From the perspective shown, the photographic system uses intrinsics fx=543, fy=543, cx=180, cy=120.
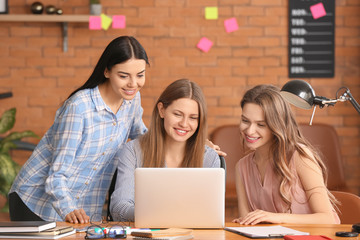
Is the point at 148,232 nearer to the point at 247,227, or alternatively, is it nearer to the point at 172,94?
the point at 247,227

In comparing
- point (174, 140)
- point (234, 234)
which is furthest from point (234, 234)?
point (174, 140)

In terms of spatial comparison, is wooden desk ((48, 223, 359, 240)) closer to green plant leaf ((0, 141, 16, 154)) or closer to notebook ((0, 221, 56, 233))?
notebook ((0, 221, 56, 233))

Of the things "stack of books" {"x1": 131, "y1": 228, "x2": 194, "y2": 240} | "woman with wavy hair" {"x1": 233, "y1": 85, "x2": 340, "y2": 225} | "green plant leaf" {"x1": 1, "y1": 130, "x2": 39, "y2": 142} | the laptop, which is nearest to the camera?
"stack of books" {"x1": 131, "y1": 228, "x2": 194, "y2": 240}

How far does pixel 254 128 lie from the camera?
7.97ft

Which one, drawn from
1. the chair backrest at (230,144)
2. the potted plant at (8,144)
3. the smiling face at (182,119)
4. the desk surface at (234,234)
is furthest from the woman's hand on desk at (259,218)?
the potted plant at (8,144)

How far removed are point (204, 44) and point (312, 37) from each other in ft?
2.81

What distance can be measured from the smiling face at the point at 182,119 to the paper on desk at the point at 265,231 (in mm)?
618

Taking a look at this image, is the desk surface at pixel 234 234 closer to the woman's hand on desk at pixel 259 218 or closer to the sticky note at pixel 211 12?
the woman's hand on desk at pixel 259 218

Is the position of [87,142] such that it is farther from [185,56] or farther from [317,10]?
[317,10]

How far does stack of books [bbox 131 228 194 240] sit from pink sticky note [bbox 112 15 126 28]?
8.81 ft

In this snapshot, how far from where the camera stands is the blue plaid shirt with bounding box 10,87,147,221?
7.89 feet

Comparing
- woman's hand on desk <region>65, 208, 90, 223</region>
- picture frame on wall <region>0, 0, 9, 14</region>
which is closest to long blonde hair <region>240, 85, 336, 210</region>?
woman's hand on desk <region>65, 208, 90, 223</region>

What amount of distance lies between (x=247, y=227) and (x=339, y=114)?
2.64 m

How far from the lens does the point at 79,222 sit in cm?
214
